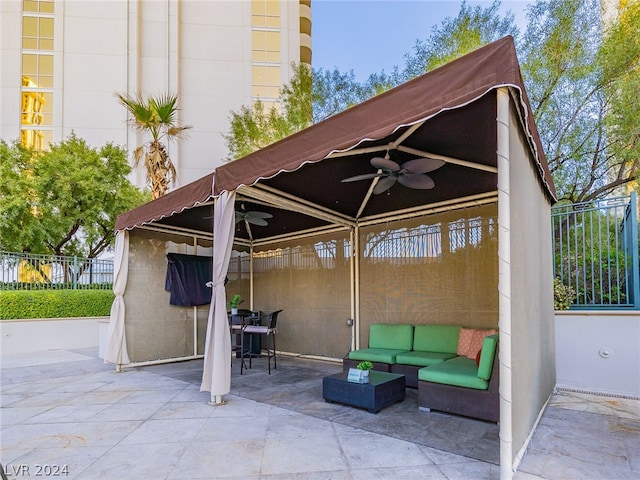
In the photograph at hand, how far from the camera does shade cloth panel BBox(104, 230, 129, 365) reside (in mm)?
6840

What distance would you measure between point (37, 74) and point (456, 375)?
784 inches

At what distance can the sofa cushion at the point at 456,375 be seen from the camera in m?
3.98

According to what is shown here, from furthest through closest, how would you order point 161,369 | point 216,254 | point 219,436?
point 161,369 → point 216,254 → point 219,436

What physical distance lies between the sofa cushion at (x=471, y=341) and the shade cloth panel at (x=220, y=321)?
2940 mm

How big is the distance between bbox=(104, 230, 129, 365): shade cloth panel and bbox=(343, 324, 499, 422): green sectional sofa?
380 cm

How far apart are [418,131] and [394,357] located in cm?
297

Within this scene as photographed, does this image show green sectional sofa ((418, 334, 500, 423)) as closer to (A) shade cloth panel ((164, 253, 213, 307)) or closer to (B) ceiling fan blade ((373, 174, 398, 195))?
(B) ceiling fan blade ((373, 174, 398, 195))

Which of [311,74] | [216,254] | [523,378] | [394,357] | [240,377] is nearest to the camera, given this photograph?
[523,378]

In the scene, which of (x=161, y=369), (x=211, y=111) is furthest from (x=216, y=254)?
(x=211, y=111)

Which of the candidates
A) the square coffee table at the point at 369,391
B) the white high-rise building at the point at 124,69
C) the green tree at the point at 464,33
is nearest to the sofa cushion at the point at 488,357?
the square coffee table at the point at 369,391

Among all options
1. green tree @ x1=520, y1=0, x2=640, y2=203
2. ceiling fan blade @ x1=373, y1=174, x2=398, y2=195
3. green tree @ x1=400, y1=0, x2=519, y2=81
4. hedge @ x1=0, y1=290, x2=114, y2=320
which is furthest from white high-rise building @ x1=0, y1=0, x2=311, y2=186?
ceiling fan blade @ x1=373, y1=174, x2=398, y2=195

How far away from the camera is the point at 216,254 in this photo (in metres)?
4.88

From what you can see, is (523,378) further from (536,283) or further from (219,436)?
(219,436)

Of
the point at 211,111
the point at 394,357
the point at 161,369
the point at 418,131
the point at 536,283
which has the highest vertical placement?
the point at 211,111
